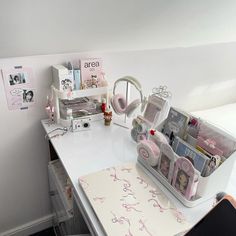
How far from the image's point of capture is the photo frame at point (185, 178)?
787 mm

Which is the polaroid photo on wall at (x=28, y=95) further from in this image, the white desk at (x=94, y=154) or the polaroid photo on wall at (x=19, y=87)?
the white desk at (x=94, y=154)

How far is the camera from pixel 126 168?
0.99 meters

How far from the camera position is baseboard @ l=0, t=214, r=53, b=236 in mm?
1568

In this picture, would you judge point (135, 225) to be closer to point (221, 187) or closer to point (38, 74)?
point (221, 187)

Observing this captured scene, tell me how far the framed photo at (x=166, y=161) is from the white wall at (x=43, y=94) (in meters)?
0.74

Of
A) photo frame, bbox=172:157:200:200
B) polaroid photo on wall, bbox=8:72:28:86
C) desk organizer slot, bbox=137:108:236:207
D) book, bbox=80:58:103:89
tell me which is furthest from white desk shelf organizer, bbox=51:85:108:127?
photo frame, bbox=172:157:200:200

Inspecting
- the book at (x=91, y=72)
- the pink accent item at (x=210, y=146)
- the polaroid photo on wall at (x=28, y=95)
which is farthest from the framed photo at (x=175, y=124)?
the polaroid photo on wall at (x=28, y=95)

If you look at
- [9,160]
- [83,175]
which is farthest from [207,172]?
[9,160]

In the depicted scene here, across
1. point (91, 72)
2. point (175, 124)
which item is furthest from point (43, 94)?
point (175, 124)

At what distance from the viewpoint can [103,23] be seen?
1.22m

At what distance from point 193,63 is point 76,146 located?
1.19m

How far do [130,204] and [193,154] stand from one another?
0.94 ft

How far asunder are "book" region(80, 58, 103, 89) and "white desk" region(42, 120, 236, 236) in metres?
0.23

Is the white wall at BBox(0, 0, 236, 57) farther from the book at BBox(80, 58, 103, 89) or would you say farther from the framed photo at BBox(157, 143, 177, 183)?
the framed photo at BBox(157, 143, 177, 183)
